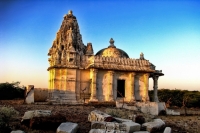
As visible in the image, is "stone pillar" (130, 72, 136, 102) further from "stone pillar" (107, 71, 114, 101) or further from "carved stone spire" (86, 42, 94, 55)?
"carved stone spire" (86, 42, 94, 55)

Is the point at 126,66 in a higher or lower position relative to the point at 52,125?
higher

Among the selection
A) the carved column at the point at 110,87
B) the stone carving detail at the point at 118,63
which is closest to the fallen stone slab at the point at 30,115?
the stone carving detail at the point at 118,63

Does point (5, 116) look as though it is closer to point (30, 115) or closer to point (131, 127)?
point (30, 115)

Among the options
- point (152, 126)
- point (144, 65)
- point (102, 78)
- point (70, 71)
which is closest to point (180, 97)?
point (144, 65)

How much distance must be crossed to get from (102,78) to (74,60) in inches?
126

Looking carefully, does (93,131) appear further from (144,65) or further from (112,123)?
(144,65)

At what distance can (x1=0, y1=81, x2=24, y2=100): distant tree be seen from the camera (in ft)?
91.9

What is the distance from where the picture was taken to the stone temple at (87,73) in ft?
75.5

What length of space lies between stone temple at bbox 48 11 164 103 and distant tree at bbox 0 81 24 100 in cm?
696

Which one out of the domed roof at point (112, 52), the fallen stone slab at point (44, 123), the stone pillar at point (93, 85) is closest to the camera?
the fallen stone slab at point (44, 123)

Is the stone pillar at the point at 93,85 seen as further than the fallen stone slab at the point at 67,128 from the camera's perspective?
Yes

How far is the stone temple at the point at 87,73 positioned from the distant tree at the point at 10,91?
6965 millimetres

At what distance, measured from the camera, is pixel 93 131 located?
798 cm

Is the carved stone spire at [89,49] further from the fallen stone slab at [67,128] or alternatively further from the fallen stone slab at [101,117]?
the fallen stone slab at [67,128]
